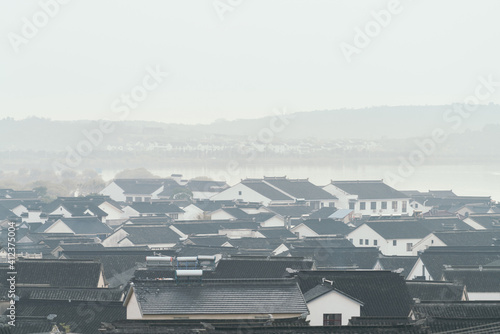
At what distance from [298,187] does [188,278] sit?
49.1 m

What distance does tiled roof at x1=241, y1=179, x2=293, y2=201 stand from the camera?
Answer: 207 ft

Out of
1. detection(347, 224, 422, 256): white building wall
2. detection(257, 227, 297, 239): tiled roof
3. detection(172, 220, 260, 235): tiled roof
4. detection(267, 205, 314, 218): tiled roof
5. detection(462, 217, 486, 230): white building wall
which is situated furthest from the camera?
detection(267, 205, 314, 218): tiled roof

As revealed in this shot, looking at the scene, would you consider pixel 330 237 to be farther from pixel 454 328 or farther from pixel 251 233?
pixel 454 328

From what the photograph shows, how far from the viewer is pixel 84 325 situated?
20.3 meters

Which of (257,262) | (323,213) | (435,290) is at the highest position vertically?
(323,213)

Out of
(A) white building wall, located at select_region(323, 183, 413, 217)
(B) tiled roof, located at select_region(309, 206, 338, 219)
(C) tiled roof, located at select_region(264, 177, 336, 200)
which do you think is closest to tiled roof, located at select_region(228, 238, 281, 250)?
(B) tiled roof, located at select_region(309, 206, 338, 219)

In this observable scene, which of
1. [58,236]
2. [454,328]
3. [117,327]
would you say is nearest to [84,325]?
[117,327]

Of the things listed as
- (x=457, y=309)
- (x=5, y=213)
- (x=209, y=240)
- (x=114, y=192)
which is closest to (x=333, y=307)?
(x=457, y=309)

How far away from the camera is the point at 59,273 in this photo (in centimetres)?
2642

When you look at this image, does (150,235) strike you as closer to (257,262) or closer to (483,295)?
(257,262)

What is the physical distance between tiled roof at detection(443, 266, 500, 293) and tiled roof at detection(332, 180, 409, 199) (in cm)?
3524

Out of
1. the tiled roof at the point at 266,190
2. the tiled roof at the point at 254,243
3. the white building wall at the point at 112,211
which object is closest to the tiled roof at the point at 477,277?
the tiled roof at the point at 254,243

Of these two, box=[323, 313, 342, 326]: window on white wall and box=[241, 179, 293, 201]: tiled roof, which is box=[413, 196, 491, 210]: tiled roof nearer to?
box=[241, 179, 293, 201]: tiled roof

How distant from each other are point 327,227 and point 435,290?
72.9 feet
